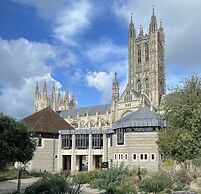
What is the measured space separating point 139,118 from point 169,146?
20.2ft

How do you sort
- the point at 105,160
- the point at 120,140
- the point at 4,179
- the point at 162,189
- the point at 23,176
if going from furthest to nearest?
the point at 105,160
the point at 120,140
the point at 23,176
the point at 4,179
the point at 162,189

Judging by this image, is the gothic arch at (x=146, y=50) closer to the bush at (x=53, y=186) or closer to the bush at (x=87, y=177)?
the bush at (x=87, y=177)

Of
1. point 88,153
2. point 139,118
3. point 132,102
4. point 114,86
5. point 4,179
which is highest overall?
point 114,86

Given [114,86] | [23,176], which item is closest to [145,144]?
[23,176]

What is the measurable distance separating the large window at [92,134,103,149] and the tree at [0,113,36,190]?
A: 2417 centimetres

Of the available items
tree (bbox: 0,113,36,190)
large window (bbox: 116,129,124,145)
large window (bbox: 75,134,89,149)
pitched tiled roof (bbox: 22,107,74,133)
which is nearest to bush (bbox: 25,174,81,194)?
tree (bbox: 0,113,36,190)

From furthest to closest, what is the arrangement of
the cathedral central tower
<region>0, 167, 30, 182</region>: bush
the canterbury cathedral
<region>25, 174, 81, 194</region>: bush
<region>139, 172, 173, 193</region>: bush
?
the cathedral central tower, the canterbury cathedral, <region>0, 167, 30, 182</region>: bush, <region>139, 172, 173, 193</region>: bush, <region>25, 174, 81, 194</region>: bush

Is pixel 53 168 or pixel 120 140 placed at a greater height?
pixel 120 140

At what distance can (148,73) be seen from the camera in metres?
103

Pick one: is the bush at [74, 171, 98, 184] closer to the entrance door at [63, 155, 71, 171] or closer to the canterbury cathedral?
the entrance door at [63, 155, 71, 171]

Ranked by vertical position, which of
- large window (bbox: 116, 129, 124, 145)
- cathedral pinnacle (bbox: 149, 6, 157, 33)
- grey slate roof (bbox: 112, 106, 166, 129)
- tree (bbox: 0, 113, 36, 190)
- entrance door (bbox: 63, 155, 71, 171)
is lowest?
entrance door (bbox: 63, 155, 71, 171)

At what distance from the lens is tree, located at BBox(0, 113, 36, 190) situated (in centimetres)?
2259

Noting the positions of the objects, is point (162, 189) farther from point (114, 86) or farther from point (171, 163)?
point (114, 86)

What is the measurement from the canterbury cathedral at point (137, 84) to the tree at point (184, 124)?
1973 inches
